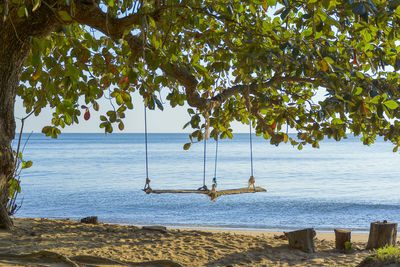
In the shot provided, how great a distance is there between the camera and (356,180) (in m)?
19.8

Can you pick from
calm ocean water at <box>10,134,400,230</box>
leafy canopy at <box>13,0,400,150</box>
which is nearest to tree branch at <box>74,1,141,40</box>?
leafy canopy at <box>13,0,400,150</box>

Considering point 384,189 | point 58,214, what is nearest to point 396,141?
point 58,214

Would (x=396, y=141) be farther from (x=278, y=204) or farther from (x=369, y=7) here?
(x=278, y=204)

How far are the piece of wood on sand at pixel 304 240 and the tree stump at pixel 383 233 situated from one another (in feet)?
2.63

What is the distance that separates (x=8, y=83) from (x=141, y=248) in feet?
7.21

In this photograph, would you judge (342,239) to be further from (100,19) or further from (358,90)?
(100,19)

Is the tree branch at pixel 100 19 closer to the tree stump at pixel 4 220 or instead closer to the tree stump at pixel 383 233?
the tree stump at pixel 4 220

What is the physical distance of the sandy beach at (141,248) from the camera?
14.0 feet

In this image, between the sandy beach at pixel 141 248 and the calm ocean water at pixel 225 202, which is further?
the calm ocean water at pixel 225 202

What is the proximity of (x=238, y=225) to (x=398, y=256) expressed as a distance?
656cm

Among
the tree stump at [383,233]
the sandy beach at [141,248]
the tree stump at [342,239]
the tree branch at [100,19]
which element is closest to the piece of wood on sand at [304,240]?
the sandy beach at [141,248]

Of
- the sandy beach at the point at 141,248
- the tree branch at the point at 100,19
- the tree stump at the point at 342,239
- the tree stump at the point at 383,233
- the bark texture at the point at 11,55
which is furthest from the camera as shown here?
the tree stump at the point at 342,239

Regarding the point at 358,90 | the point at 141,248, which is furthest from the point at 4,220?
the point at 358,90

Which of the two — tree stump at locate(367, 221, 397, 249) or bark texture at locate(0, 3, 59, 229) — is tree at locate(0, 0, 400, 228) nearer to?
bark texture at locate(0, 3, 59, 229)
